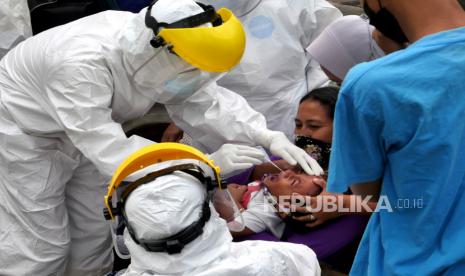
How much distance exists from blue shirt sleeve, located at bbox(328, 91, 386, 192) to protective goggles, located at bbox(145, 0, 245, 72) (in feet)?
2.73

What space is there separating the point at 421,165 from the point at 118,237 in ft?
3.28

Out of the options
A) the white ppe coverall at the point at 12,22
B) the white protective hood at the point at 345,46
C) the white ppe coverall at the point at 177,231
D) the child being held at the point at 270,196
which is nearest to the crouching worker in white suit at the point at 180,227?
the white ppe coverall at the point at 177,231

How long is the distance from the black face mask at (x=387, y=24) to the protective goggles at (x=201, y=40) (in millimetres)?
774

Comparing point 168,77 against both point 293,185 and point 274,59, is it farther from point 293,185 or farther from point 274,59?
point 274,59

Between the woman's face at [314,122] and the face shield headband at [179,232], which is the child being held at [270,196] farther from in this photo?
the face shield headband at [179,232]

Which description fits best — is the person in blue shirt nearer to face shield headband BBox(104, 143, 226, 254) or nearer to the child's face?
face shield headband BBox(104, 143, 226, 254)

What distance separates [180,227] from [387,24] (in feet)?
2.37

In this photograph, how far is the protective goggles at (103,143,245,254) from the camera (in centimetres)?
142

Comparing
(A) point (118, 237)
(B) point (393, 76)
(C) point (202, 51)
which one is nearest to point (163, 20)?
(C) point (202, 51)

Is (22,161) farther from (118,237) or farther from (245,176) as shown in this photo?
(245,176)

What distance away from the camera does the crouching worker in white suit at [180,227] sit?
1.42 meters

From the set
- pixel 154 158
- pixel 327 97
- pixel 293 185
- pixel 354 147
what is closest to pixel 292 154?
pixel 293 185

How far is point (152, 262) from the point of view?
4.75 ft

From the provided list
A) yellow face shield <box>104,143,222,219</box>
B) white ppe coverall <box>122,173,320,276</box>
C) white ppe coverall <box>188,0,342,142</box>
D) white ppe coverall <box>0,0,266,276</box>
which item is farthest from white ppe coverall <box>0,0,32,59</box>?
white ppe coverall <box>122,173,320,276</box>
